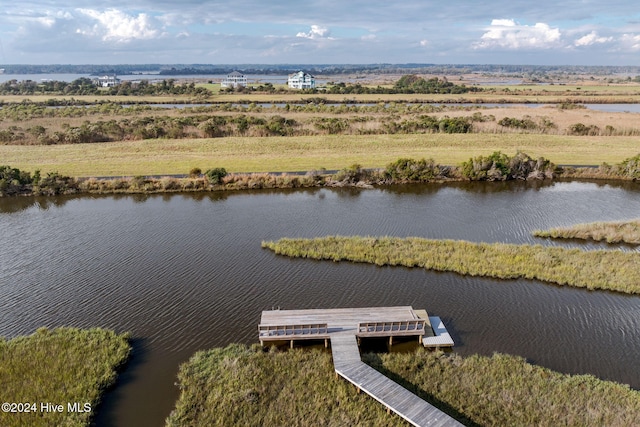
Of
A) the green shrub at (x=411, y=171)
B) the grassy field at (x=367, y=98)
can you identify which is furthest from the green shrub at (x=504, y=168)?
the grassy field at (x=367, y=98)

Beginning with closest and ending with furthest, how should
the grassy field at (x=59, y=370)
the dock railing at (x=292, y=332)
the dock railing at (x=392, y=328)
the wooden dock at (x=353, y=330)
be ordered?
the grassy field at (x=59, y=370) < the wooden dock at (x=353, y=330) < the dock railing at (x=292, y=332) < the dock railing at (x=392, y=328)

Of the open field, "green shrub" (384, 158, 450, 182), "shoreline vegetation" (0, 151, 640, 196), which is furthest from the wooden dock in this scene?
the open field

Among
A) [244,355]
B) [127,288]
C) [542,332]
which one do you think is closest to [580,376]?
[542,332]

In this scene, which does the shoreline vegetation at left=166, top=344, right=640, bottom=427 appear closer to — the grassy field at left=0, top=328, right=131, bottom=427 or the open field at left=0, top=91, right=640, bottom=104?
the grassy field at left=0, top=328, right=131, bottom=427

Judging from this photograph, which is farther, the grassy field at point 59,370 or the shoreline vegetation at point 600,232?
the shoreline vegetation at point 600,232

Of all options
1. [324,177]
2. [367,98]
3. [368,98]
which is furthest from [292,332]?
[368,98]

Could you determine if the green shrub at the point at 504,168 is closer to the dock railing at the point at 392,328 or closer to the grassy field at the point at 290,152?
the grassy field at the point at 290,152

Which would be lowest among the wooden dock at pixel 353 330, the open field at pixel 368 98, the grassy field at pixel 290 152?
the wooden dock at pixel 353 330
